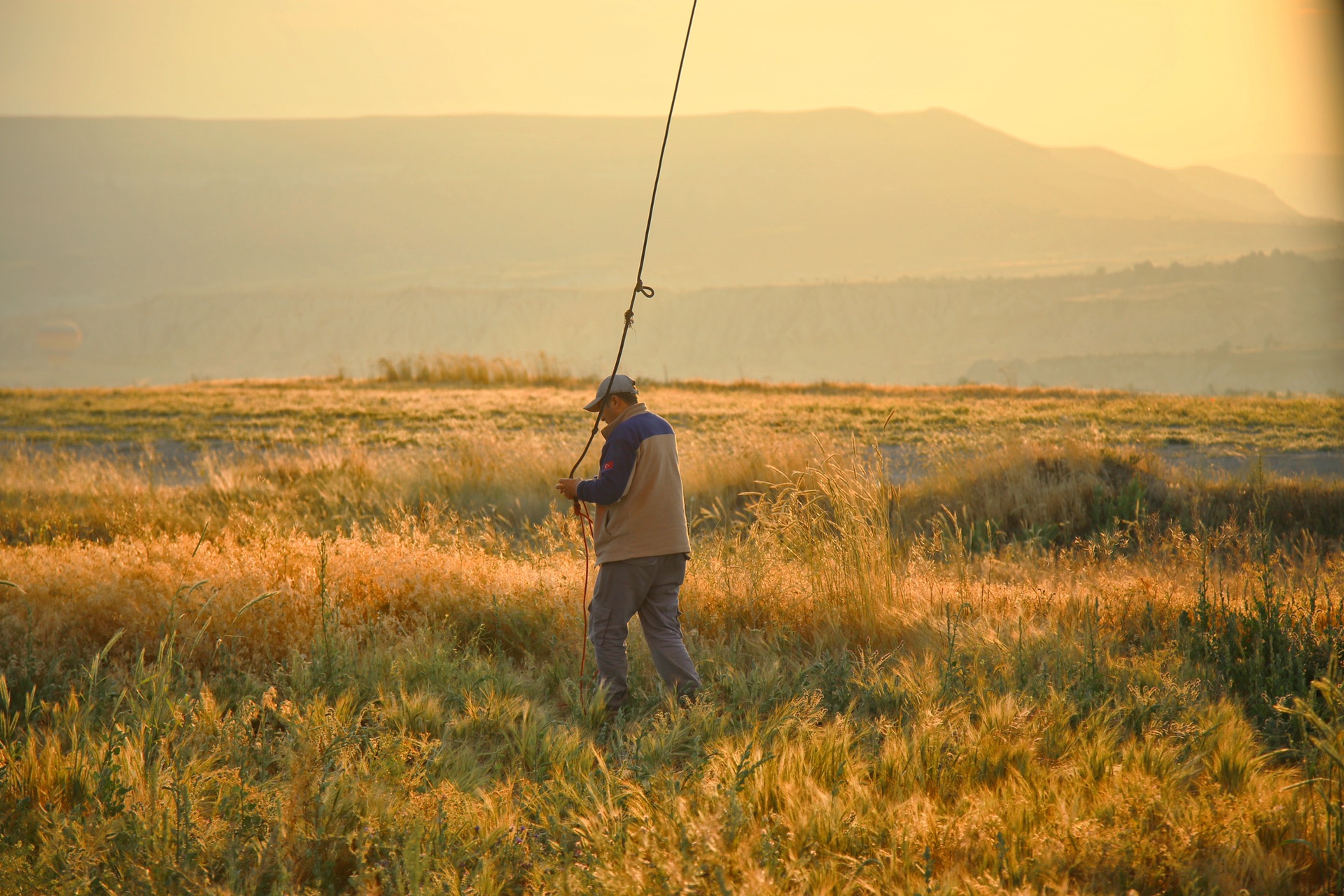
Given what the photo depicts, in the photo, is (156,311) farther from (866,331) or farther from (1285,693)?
(1285,693)

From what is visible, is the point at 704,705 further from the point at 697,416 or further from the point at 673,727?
the point at 697,416

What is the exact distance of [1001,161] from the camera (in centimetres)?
19412

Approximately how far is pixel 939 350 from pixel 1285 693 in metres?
107

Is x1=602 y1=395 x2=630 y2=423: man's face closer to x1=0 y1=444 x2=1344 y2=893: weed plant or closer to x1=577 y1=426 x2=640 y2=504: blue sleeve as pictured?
x1=577 y1=426 x2=640 y2=504: blue sleeve

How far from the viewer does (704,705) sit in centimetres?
472

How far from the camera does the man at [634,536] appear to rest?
15.4ft

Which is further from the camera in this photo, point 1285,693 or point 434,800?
point 1285,693

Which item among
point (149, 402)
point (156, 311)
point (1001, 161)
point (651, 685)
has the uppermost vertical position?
point (1001, 161)

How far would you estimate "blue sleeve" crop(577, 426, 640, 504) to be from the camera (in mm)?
4605

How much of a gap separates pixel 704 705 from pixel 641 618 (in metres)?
0.58

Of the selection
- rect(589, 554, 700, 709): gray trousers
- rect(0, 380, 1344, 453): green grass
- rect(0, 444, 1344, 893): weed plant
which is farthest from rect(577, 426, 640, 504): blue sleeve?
rect(0, 380, 1344, 453): green grass

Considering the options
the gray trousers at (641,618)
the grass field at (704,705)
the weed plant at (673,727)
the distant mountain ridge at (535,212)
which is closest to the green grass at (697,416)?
the grass field at (704,705)

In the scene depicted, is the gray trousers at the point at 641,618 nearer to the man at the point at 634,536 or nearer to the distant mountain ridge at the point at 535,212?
the man at the point at 634,536

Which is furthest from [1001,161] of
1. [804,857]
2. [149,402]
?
[804,857]
